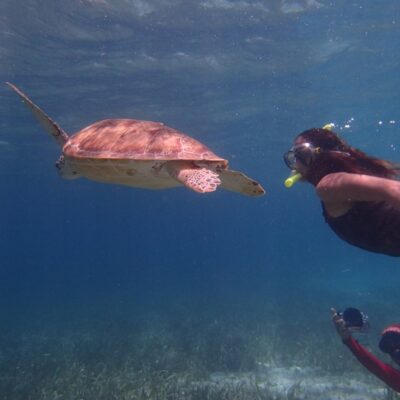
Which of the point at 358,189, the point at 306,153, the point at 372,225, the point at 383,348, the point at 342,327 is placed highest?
the point at 306,153

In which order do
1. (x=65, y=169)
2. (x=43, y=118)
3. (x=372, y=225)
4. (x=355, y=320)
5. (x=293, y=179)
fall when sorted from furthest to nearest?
(x=65, y=169) → (x=43, y=118) → (x=355, y=320) → (x=293, y=179) → (x=372, y=225)

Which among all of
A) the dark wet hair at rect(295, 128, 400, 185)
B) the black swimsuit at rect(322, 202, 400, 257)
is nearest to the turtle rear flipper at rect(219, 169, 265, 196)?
the dark wet hair at rect(295, 128, 400, 185)

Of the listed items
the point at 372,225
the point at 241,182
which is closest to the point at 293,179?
the point at 372,225

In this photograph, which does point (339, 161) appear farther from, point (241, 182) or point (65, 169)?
point (65, 169)

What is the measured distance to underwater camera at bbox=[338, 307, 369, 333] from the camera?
5.31m

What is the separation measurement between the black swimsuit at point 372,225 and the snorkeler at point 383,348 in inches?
67.9

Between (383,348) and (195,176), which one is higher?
(195,176)

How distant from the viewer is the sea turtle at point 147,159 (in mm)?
5117

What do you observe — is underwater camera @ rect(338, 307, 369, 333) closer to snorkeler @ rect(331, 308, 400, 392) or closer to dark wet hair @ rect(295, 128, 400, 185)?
snorkeler @ rect(331, 308, 400, 392)

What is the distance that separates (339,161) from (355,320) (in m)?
2.75

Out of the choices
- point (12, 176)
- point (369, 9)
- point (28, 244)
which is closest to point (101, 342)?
point (369, 9)

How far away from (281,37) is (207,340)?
1353 cm

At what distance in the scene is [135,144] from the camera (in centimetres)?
560

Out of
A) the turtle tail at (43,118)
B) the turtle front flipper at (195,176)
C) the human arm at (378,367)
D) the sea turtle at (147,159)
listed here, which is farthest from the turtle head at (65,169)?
the human arm at (378,367)
